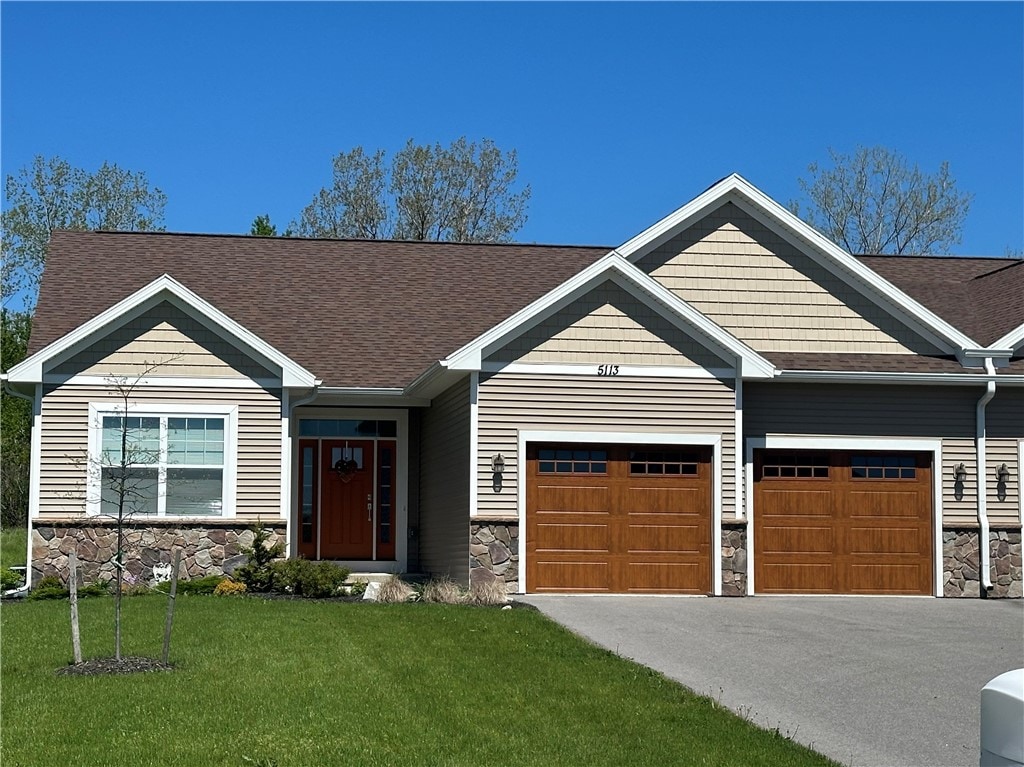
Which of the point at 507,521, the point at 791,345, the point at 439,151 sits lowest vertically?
the point at 507,521

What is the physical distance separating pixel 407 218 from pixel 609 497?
25951 mm

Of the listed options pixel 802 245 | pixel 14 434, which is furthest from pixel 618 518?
pixel 14 434

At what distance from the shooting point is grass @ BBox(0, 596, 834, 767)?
24.5ft

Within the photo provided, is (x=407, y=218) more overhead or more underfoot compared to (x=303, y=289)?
more overhead

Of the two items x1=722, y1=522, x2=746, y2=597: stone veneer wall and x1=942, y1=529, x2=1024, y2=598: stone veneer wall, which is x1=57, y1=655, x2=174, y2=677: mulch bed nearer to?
x1=722, y1=522, x2=746, y2=597: stone veneer wall

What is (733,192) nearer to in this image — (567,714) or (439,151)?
(567,714)

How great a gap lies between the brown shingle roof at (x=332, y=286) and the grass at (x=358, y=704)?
787cm

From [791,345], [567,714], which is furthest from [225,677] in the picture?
[791,345]

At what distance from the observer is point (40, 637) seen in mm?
12320

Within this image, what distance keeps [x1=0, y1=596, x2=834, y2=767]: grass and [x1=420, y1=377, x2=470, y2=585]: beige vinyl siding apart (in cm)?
475

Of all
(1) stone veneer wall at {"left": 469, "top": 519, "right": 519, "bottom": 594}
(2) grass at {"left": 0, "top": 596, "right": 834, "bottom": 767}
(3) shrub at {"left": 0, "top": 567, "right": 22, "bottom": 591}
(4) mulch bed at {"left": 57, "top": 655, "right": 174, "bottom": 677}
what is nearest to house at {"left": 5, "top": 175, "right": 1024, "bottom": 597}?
(1) stone veneer wall at {"left": 469, "top": 519, "right": 519, "bottom": 594}

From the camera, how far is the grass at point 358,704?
747 centimetres

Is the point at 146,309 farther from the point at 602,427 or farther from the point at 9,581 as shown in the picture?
the point at 602,427

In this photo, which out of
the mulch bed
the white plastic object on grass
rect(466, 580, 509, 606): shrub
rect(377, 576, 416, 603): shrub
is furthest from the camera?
rect(377, 576, 416, 603): shrub
